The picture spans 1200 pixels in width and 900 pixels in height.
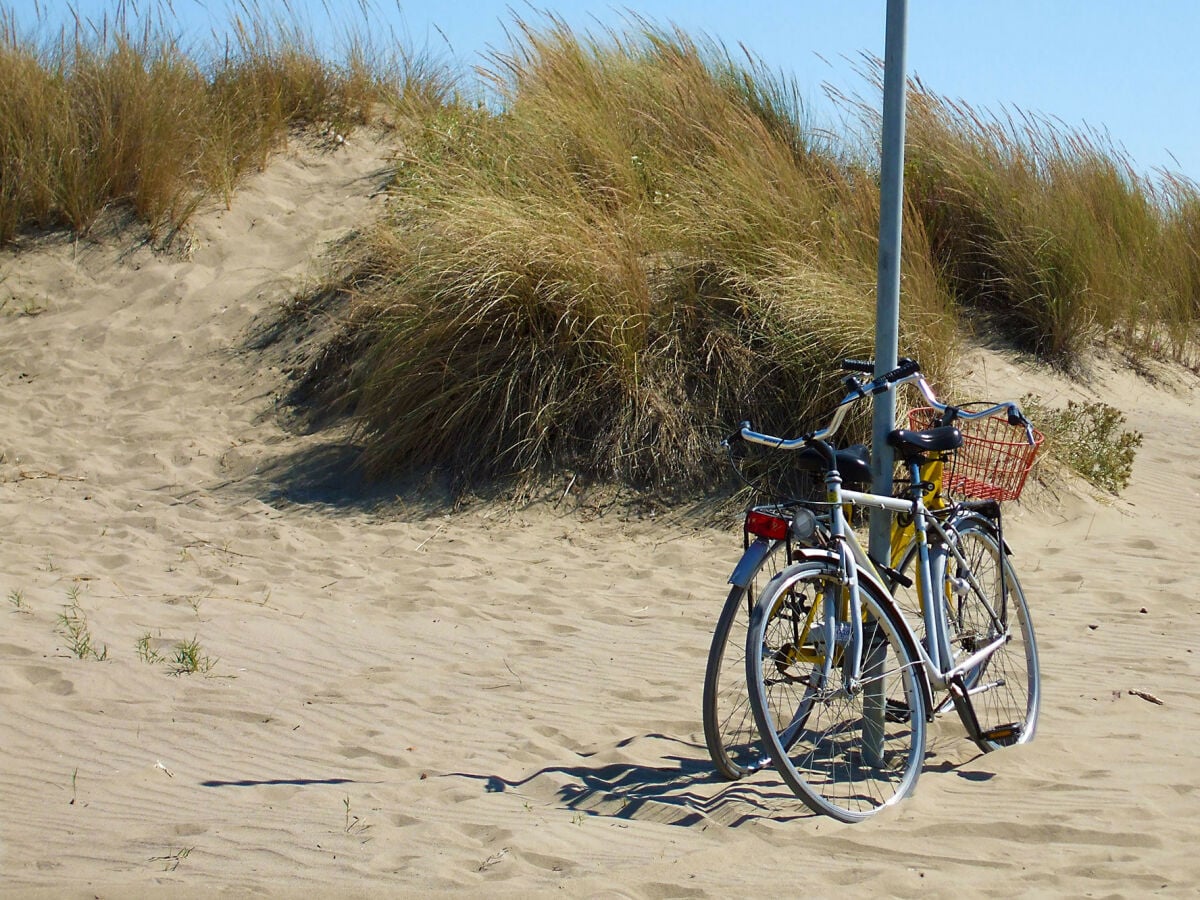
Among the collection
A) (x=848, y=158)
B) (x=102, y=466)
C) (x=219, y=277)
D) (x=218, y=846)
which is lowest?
(x=218, y=846)

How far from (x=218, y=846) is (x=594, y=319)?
435cm

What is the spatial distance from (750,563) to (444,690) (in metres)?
1.75

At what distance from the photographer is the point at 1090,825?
3098mm

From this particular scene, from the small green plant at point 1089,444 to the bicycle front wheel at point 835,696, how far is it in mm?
3961

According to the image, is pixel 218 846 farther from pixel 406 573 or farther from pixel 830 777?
pixel 406 573

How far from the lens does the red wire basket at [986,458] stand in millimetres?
5062

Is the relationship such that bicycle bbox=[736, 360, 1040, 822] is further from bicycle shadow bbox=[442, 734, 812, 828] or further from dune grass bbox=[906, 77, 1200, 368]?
dune grass bbox=[906, 77, 1200, 368]

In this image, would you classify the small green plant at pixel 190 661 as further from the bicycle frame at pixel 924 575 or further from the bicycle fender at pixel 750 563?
the bicycle frame at pixel 924 575

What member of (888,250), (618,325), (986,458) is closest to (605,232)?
(618,325)

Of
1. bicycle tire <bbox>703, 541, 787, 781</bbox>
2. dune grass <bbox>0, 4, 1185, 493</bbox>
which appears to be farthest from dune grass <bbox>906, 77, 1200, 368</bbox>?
bicycle tire <bbox>703, 541, 787, 781</bbox>

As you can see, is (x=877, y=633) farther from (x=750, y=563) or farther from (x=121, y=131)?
(x=121, y=131)

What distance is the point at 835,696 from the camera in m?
3.17

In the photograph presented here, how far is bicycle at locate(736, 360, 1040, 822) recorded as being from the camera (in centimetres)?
315

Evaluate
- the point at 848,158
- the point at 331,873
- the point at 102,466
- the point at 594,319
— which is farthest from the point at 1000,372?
the point at 331,873
